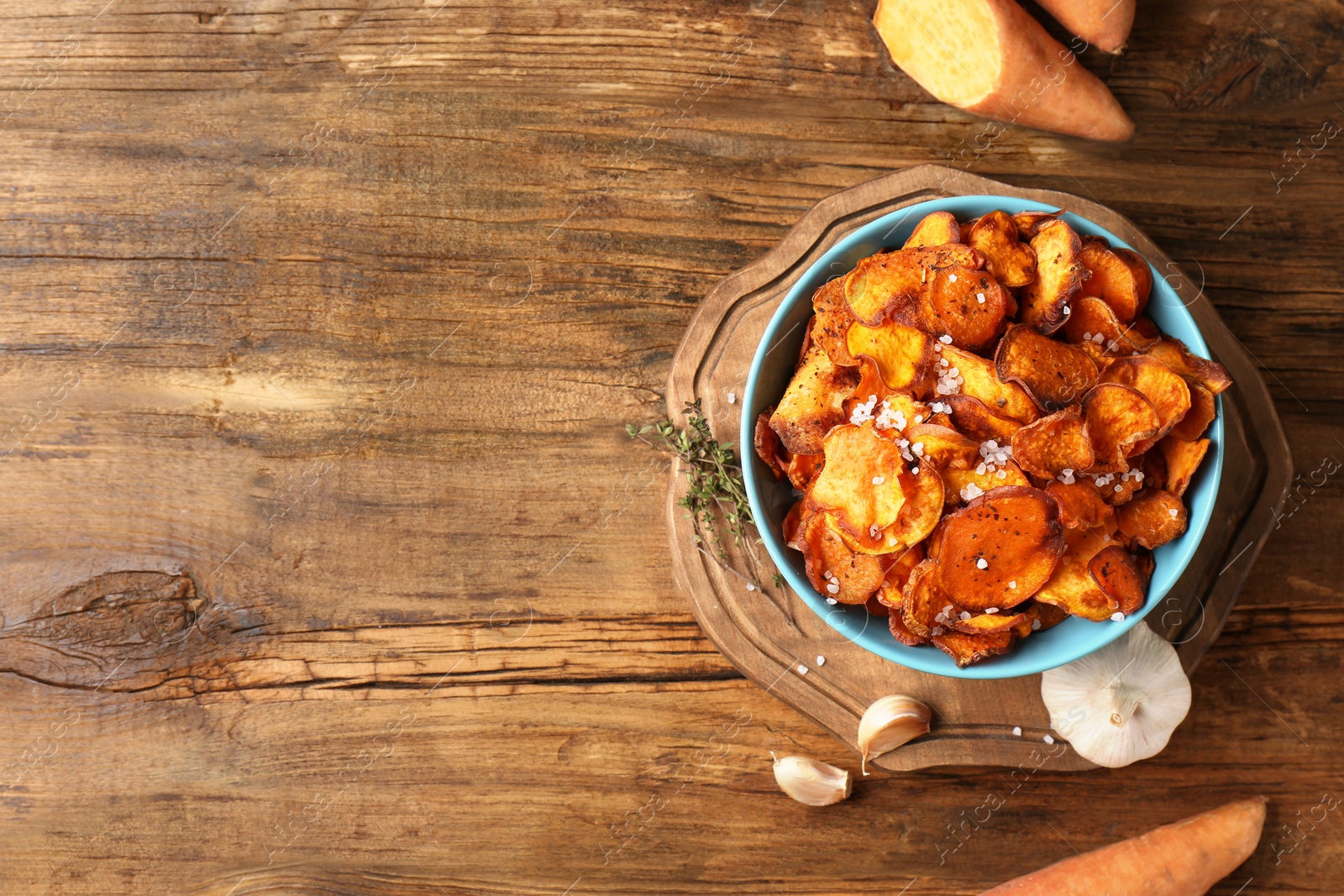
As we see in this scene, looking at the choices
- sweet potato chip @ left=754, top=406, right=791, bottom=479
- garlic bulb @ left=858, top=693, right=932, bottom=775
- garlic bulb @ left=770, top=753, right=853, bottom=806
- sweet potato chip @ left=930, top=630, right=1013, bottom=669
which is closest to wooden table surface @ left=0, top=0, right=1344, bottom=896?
garlic bulb @ left=770, top=753, right=853, bottom=806

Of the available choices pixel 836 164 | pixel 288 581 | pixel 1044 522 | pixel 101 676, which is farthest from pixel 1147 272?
pixel 101 676

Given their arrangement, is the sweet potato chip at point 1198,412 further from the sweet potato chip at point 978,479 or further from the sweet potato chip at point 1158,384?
the sweet potato chip at point 978,479

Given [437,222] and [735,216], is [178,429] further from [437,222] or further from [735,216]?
[735,216]

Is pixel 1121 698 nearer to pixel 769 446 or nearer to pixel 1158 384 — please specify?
pixel 1158 384

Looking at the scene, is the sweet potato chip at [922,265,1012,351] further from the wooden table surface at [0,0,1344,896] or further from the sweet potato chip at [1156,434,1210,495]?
the wooden table surface at [0,0,1344,896]

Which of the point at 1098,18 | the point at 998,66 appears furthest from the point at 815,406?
the point at 1098,18

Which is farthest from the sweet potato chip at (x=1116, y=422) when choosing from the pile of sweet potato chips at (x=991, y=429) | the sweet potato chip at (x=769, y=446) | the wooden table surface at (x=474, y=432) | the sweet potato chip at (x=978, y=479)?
the wooden table surface at (x=474, y=432)

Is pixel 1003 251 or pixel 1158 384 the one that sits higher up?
pixel 1003 251

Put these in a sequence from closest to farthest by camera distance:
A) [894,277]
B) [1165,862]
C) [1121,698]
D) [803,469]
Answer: [894,277] → [803,469] → [1121,698] → [1165,862]
